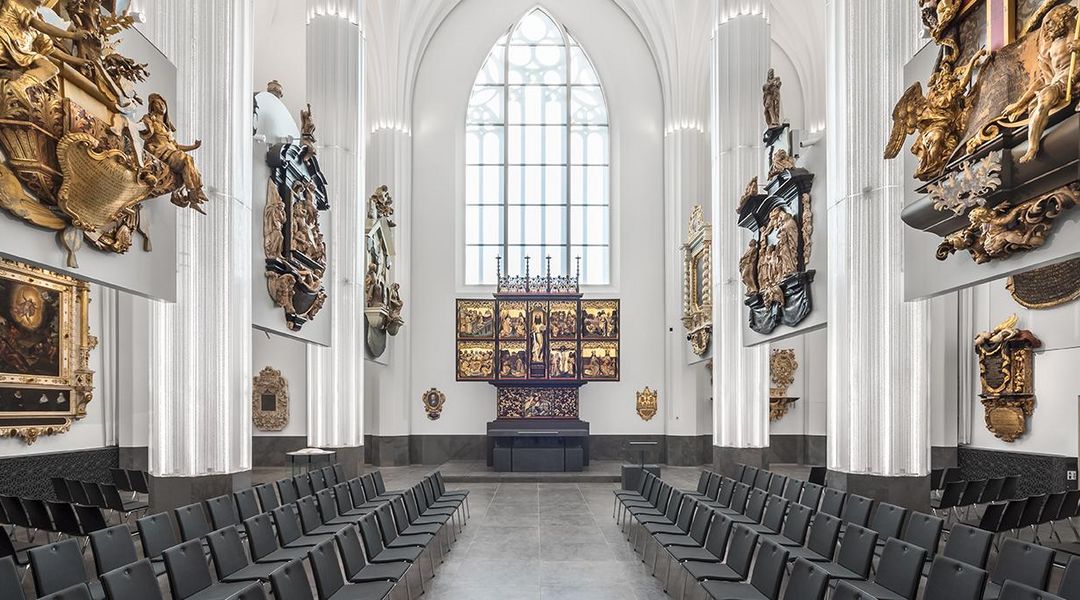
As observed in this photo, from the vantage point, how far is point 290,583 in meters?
Answer: 5.62

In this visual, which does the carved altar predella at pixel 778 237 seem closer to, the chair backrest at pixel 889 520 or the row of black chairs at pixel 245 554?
the chair backrest at pixel 889 520

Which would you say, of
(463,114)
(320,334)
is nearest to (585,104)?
(463,114)

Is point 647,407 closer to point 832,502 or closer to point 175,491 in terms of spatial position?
point 832,502

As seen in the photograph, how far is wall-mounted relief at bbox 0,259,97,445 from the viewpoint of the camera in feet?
42.3

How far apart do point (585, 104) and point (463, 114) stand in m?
3.80

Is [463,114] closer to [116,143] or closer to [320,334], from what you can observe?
[320,334]

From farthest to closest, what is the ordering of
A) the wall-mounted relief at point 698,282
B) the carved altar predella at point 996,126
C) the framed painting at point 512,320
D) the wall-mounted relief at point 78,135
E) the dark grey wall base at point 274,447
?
the dark grey wall base at point 274,447, the framed painting at point 512,320, the wall-mounted relief at point 698,282, the wall-mounted relief at point 78,135, the carved altar predella at point 996,126

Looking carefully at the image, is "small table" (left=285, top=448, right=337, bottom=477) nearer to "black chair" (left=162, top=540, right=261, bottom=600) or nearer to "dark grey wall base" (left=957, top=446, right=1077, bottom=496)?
"black chair" (left=162, top=540, right=261, bottom=600)

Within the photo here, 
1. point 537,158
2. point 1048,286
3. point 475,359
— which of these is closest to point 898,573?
point 1048,286

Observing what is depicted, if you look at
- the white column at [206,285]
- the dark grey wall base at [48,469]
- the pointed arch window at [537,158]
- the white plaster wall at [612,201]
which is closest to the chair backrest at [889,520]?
the white column at [206,285]

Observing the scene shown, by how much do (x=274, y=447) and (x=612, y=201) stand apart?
12185mm

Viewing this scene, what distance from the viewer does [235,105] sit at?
1084cm

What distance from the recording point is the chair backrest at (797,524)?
8.22 meters

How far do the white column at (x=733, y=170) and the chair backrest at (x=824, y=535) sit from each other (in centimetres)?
906
